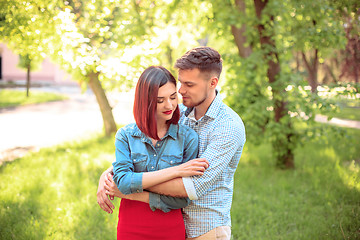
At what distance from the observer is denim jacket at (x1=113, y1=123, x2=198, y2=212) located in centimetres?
219

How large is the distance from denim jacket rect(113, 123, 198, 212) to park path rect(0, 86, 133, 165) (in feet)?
13.2

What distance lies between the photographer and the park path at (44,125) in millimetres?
8898

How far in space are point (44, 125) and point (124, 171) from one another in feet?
35.5

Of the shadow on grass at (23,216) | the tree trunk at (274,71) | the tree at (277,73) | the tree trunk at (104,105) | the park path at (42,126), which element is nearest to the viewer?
the shadow on grass at (23,216)

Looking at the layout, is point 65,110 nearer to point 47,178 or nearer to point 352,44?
point 47,178

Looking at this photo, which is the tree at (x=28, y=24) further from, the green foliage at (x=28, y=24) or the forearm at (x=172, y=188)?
the forearm at (x=172, y=188)

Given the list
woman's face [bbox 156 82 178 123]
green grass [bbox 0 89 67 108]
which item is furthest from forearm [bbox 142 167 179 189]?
green grass [bbox 0 89 67 108]

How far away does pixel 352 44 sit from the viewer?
8.35m

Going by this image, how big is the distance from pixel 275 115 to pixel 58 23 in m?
4.31

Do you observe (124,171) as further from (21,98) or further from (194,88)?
(21,98)

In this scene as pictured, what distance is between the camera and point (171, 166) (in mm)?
2275

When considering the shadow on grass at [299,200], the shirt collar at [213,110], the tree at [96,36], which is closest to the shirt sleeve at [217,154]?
the shirt collar at [213,110]

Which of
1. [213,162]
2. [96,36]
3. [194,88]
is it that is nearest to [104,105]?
[96,36]

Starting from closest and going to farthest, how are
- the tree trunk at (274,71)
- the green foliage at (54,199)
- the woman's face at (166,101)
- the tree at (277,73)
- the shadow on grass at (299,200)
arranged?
the woman's face at (166,101), the green foliage at (54,199), the shadow on grass at (299,200), the tree at (277,73), the tree trunk at (274,71)
